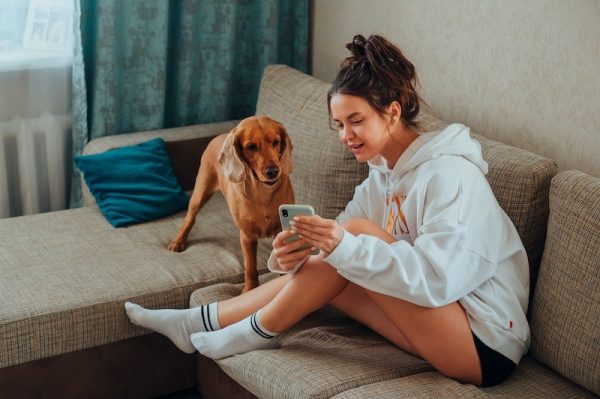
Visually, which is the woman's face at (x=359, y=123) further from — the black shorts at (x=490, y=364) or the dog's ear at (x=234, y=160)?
the black shorts at (x=490, y=364)

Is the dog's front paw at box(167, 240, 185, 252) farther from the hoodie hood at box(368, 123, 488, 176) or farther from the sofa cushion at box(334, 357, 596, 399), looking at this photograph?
the sofa cushion at box(334, 357, 596, 399)

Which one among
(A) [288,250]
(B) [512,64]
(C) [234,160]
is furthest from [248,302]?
(B) [512,64]

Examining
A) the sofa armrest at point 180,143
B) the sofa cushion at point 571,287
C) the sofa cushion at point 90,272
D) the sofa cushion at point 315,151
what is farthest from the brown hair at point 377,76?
the sofa armrest at point 180,143

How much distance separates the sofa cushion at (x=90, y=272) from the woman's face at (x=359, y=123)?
0.70 m

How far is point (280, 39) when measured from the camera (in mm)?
3666

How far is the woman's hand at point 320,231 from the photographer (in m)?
1.99

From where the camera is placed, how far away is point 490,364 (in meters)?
2.03

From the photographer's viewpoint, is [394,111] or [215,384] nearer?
[394,111]

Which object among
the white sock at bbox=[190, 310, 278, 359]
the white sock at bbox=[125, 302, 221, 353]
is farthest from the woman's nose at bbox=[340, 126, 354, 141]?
the white sock at bbox=[125, 302, 221, 353]

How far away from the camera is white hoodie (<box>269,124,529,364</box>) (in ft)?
6.50

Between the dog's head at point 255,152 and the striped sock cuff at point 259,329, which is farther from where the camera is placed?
the dog's head at point 255,152

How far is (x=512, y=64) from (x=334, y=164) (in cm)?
62

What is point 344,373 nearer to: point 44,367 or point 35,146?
point 44,367

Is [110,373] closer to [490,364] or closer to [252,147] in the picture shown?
[252,147]
